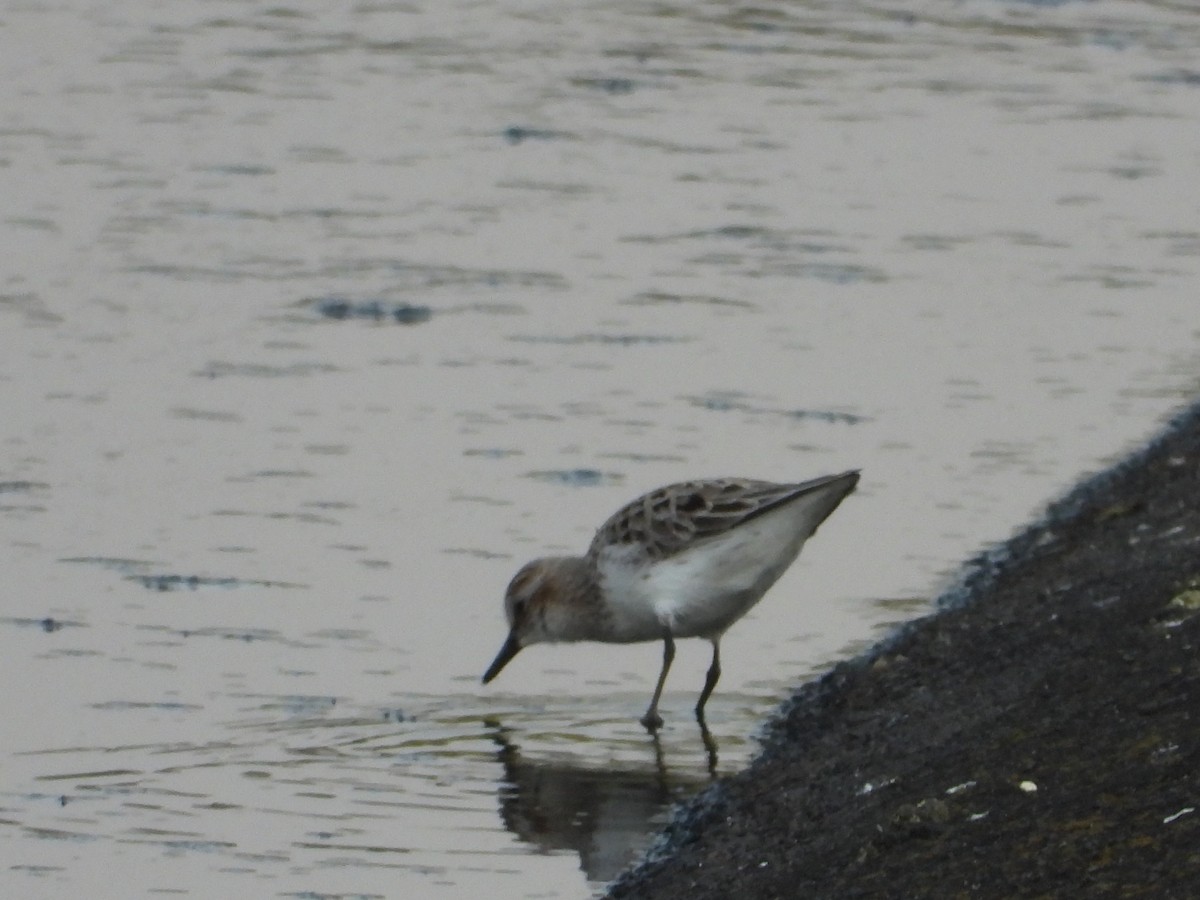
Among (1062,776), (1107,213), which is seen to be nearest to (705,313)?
(1107,213)

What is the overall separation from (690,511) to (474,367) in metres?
3.89

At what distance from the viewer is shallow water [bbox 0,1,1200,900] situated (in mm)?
8281

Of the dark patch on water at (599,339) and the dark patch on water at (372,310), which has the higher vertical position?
the dark patch on water at (599,339)

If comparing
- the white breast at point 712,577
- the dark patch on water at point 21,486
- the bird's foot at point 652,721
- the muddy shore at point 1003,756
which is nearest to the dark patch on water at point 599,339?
the dark patch on water at point 21,486

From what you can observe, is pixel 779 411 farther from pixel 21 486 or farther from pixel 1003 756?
pixel 1003 756

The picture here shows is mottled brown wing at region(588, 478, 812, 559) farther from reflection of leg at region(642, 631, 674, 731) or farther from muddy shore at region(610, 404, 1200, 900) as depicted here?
muddy shore at region(610, 404, 1200, 900)

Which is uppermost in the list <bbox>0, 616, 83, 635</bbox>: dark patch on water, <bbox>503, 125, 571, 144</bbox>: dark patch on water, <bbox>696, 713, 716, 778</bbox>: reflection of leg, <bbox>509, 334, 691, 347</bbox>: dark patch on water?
<bbox>696, 713, 716, 778</bbox>: reflection of leg

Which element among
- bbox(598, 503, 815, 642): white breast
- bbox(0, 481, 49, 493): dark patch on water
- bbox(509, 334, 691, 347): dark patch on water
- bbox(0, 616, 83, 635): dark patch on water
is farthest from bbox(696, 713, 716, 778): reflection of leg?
bbox(509, 334, 691, 347): dark patch on water

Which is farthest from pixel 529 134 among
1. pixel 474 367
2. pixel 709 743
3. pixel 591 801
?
pixel 591 801

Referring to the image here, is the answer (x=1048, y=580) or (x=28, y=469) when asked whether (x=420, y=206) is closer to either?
(x=28, y=469)

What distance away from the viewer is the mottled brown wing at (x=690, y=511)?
8.92 meters

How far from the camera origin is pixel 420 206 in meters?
15.9

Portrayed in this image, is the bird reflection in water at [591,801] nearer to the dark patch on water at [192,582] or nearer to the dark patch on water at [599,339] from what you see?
the dark patch on water at [192,582]

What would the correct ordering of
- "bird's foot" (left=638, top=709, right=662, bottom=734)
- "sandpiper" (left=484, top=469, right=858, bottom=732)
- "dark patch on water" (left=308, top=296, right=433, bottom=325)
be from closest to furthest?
"bird's foot" (left=638, top=709, right=662, bottom=734)
"sandpiper" (left=484, top=469, right=858, bottom=732)
"dark patch on water" (left=308, top=296, right=433, bottom=325)
